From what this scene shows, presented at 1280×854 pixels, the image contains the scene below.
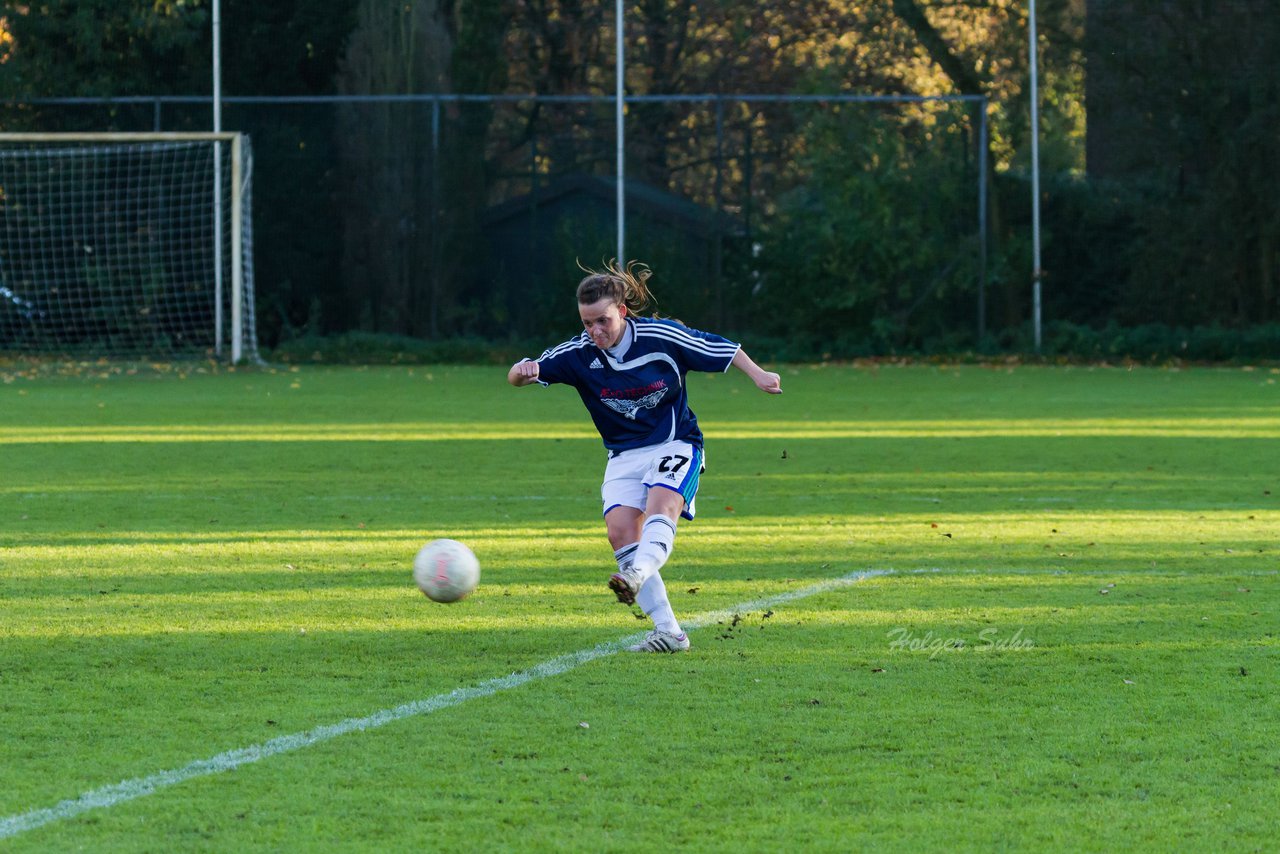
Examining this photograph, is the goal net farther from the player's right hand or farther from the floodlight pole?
the player's right hand

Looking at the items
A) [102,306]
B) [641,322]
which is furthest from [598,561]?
[102,306]

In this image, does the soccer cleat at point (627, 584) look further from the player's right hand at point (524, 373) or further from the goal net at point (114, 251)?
the goal net at point (114, 251)

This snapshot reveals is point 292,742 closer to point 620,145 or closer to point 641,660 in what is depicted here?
point 641,660

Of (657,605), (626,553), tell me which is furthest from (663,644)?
(626,553)

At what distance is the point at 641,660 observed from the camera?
615 cm

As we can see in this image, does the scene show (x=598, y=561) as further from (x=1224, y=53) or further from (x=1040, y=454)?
(x=1224, y=53)

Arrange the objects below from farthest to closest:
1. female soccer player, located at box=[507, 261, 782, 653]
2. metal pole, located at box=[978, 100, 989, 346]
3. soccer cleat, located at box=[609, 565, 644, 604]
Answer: metal pole, located at box=[978, 100, 989, 346], female soccer player, located at box=[507, 261, 782, 653], soccer cleat, located at box=[609, 565, 644, 604]

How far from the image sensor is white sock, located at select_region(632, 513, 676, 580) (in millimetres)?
6242

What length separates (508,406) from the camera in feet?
62.1

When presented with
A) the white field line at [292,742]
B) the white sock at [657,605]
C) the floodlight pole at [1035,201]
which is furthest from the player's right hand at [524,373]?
the floodlight pole at [1035,201]

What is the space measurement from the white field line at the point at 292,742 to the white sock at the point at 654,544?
34cm

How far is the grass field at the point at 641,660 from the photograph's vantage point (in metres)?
4.31

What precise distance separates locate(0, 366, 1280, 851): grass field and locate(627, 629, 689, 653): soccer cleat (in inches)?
4.2

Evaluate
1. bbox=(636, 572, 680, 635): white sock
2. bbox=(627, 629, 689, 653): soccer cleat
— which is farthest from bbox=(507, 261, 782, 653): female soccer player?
bbox=(627, 629, 689, 653): soccer cleat
